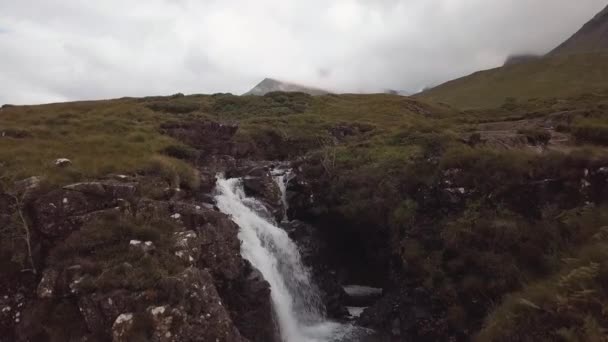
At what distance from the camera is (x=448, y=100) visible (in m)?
123

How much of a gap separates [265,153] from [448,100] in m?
94.9

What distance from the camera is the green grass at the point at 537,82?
10006 cm

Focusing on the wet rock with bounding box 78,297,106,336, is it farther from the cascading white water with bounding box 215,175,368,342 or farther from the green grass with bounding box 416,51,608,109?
the green grass with bounding box 416,51,608,109

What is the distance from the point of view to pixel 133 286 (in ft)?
47.5

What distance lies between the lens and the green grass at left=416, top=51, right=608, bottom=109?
10006 cm

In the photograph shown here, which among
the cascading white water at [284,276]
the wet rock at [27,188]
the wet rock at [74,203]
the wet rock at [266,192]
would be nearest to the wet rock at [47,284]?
the wet rock at [74,203]

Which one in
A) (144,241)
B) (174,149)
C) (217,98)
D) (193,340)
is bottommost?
(193,340)

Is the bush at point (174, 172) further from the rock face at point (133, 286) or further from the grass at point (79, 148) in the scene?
the rock face at point (133, 286)

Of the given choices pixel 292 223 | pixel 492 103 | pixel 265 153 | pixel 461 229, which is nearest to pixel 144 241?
pixel 292 223

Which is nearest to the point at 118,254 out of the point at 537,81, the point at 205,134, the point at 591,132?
the point at 205,134

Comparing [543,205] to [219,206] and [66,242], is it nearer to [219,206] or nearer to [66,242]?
[219,206]

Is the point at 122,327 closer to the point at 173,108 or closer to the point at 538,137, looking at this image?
the point at 538,137

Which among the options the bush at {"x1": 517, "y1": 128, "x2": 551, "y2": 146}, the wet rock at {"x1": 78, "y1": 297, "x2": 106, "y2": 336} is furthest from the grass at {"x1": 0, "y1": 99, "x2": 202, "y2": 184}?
the bush at {"x1": 517, "y1": 128, "x2": 551, "y2": 146}

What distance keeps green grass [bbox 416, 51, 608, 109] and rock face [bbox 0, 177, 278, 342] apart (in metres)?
90.3
